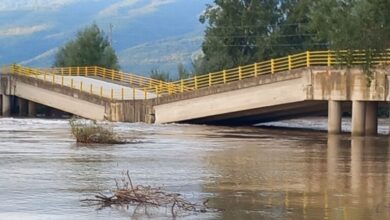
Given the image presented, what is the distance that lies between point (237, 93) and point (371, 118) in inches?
279

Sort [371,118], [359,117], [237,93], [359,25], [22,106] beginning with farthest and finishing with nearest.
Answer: [22,106], [237,93], [371,118], [359,117], [359,25]

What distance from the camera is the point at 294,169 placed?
2348cm

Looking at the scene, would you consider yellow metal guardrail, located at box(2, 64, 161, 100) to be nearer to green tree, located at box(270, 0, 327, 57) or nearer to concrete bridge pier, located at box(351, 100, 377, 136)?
green tree, located at box(270, 0, 327, 57)

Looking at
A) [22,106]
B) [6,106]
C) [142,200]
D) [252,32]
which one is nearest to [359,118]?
[142,200]

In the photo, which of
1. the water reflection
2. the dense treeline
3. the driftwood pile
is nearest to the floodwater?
the water reflection

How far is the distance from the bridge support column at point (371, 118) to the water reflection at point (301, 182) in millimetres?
10439

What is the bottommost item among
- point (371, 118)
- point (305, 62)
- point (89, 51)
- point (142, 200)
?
point (142, 200)

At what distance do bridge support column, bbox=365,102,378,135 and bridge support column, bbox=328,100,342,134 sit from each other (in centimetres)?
131

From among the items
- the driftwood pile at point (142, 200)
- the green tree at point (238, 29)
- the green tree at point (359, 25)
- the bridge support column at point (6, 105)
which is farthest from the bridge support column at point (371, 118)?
the green tree at point (238, 29)

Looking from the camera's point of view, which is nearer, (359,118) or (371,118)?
(359,118)

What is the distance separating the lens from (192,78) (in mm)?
53844

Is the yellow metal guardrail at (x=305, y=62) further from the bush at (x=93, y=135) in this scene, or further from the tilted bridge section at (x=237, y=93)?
the bush at (x=93, y=135)

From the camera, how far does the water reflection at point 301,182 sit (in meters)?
15.5

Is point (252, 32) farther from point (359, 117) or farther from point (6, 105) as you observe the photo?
point (359, 117)
